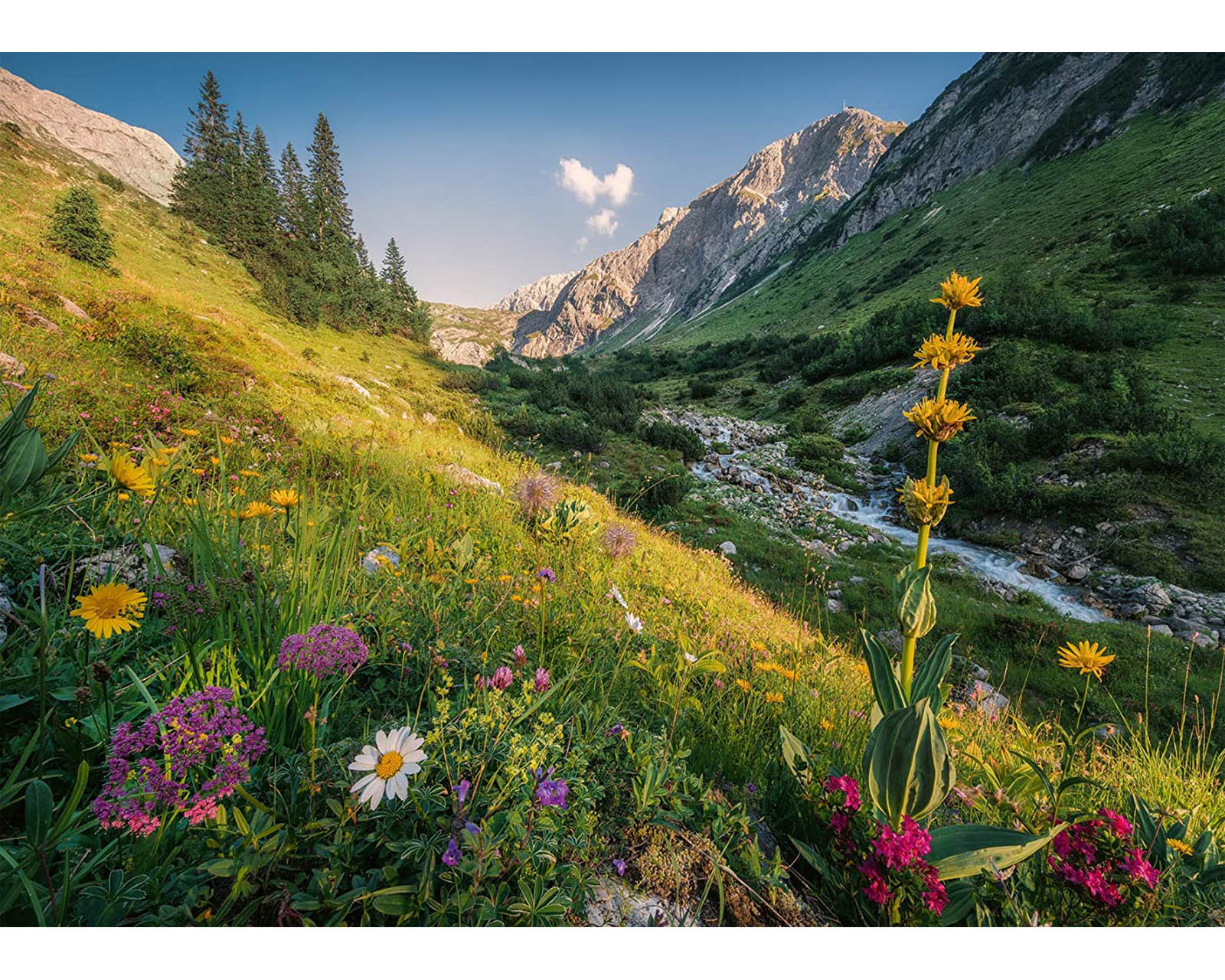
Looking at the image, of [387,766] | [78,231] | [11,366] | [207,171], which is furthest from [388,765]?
[207,171]

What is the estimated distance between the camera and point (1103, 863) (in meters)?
1.34

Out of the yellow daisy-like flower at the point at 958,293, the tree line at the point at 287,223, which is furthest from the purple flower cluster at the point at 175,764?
the tree line at the point at 287,223

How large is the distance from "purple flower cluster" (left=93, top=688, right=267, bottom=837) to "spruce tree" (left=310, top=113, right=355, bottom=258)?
3420 centimetres

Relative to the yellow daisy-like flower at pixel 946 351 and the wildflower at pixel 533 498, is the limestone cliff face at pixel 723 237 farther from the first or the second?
the yellow daisy-like flower at pixel 946 351

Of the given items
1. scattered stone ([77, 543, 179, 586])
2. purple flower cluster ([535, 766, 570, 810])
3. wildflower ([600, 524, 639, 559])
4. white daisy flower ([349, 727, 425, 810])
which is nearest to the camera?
white daisy flower ([349, 727, 425, 810])

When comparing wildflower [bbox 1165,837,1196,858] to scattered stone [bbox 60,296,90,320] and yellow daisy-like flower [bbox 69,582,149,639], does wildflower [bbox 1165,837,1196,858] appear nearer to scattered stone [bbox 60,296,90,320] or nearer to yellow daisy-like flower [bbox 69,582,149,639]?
yellow daisy-like flower [bbox 69,582,149,639]

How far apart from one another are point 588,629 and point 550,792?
1.46 metres

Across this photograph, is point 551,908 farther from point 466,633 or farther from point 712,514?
point 712,514

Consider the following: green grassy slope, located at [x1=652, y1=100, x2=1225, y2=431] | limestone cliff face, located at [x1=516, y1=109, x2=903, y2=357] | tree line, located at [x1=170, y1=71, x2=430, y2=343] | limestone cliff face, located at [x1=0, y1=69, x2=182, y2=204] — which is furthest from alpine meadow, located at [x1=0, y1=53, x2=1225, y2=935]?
limestone cliff face, located at [x1=516, y1=109, x2=903, y2=357]

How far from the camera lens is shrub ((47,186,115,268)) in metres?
11.7

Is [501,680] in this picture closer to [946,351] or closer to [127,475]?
[127,475]

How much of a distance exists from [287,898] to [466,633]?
3.97 ft

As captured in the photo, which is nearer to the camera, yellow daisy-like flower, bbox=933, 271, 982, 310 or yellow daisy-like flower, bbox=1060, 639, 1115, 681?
yellow daisy-like flower, bbox=933, 271, 982, 310

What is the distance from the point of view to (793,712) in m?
2.30
